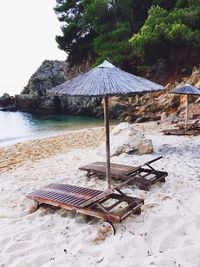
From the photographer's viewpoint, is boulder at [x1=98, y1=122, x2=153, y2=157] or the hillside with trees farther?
the hillside with trees

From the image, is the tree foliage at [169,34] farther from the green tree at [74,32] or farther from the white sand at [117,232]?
the white sand at [117,232]

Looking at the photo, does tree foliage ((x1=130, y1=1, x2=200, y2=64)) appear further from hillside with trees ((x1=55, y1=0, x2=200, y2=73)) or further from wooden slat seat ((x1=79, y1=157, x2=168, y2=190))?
wooden slat seat ((x1=79, y1=157, x2=168, y2=190))

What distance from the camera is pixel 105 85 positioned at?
4723 millimetres

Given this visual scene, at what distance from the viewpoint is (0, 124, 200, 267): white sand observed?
12.0ft

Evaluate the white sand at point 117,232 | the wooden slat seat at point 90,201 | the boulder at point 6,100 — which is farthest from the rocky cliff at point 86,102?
the wooden slat seat at point 90,201

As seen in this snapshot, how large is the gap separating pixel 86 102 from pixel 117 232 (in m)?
31.4

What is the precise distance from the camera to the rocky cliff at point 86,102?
2089 cm

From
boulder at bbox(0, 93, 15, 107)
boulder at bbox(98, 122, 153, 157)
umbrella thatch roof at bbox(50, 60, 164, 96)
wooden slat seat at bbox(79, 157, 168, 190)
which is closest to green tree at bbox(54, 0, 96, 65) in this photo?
boulder at bbox(0, 93, 15, 107)

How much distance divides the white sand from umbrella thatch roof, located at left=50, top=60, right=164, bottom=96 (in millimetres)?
2005

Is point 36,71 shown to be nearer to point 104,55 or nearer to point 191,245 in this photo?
point 104,55

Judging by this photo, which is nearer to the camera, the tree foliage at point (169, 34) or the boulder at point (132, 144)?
the boulder at point (132, 144)

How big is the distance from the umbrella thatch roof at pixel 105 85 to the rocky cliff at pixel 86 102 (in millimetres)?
6246

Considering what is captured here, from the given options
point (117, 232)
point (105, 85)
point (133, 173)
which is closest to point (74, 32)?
point (133, 173)

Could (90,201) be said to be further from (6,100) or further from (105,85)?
(6,100)
